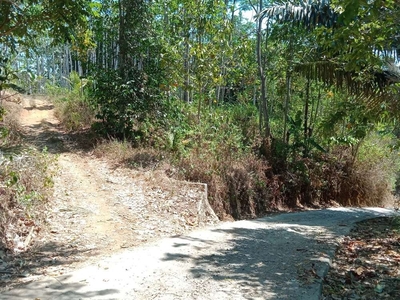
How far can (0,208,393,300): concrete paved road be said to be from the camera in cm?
430

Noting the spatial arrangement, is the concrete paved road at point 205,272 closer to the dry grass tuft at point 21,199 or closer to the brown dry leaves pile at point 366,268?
the brown dry leaves pile at point 366,268

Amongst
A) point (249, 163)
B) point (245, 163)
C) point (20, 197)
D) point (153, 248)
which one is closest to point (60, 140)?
point (245, 163)

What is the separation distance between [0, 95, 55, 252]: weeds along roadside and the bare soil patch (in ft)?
0.50

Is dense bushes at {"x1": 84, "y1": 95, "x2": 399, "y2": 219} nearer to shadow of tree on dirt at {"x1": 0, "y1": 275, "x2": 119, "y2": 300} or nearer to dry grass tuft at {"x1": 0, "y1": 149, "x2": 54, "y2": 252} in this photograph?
dry grass tuft at {"x1": 0, "y1": 149, "x2": 54, "y2": 252}

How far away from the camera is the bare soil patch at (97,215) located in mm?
5191

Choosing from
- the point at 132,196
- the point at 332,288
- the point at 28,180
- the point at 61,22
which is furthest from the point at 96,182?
the point at 332,288

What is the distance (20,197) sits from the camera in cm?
611

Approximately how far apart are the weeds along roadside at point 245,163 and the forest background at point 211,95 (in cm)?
4

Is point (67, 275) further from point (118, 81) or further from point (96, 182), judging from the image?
point (118, 81)

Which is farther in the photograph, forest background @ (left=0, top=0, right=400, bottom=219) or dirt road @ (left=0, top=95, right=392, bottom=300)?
forest background @ (left=0, top=0, right=400, bottom=219)

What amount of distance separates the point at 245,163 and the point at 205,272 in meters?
7.54

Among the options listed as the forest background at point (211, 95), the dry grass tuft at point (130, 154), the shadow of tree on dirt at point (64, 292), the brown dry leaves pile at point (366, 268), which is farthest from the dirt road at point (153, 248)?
the forest background at point (211, 95)

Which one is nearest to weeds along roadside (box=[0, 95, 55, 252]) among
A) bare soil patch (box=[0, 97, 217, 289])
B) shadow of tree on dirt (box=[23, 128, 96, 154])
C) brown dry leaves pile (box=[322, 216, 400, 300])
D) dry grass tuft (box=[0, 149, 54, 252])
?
dry grass tuft (box=[0, 149, 54, 252])

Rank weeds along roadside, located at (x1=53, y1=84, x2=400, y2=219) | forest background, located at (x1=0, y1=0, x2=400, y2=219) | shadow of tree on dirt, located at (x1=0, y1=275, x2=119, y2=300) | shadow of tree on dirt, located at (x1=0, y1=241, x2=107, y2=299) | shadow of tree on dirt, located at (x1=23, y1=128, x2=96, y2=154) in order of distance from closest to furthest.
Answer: shadow of tree on dirt, located at (x1=0, y1=275, x2=119, y2=300) < shadow of tree on dirt, located at (x1=0, y1=241, x2=107, y2=299) < forest background, located at (x1=0, y1=0, x2=400, y2=219) < weeds along roadside, located at (x1=53, y1=84, x2=400, y2=219) < shadow of tree on dirt, located at (x1=23, y1=128, x2=96, y2=154)
